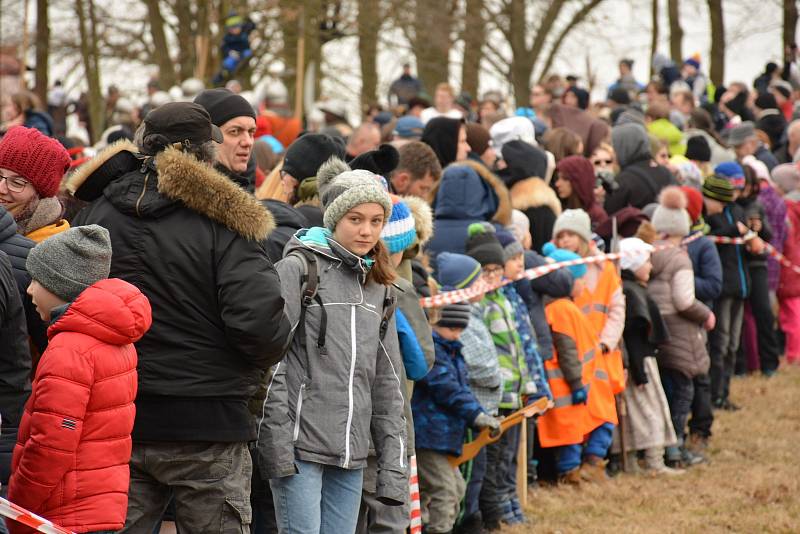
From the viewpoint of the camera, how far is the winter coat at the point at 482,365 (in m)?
7.00

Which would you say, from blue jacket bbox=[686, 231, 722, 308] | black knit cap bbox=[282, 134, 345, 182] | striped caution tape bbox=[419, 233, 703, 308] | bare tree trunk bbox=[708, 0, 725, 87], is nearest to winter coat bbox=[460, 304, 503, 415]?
striped caution tape bbox=[419, 233, 703, 308]

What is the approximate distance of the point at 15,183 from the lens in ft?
15.7

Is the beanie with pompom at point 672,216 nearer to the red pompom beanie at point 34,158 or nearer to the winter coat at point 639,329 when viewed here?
the winter coat at point 639,329

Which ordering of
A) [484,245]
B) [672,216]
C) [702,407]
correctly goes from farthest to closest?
[702,407], [672,216], [484,245]

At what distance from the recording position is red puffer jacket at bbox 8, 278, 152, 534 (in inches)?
150

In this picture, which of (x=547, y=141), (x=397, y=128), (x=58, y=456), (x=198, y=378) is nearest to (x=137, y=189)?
(x=198, y=378)

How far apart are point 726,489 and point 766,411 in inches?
115

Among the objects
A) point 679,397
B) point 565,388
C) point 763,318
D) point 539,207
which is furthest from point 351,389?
point 763,318

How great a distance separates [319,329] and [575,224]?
14.3ft

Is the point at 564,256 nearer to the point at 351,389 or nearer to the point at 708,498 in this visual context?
the point at 708,498

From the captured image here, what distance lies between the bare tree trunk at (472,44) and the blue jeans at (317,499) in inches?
918

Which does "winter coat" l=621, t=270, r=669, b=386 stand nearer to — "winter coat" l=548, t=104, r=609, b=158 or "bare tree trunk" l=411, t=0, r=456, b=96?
"winter coat" l=548, t=104, r=609, b=158

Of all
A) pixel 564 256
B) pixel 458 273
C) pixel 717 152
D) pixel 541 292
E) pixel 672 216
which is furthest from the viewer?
pixel 717 152

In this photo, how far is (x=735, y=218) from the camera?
12.4 metres
